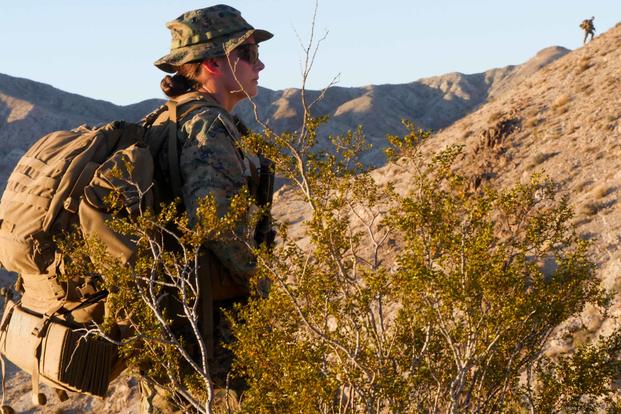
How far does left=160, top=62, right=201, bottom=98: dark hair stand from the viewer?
5.60m

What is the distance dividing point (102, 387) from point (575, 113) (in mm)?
18198

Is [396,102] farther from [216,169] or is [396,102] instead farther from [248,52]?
[216,169]

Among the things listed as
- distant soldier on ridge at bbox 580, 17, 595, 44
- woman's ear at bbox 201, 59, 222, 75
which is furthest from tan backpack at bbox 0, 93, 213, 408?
distant soldier on ridge at bbox 580, 17, 595, 44

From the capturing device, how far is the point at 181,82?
5.66 m

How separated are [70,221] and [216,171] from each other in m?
0.92

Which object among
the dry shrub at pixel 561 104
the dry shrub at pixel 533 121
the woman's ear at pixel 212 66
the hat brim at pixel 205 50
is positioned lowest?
the woman's ear at pixel 212 66

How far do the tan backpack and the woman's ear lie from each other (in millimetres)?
329

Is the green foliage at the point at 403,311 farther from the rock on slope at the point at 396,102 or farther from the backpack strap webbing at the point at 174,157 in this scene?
the rock on slope at the point at 396,102

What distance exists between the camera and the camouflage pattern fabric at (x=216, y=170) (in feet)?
16.0

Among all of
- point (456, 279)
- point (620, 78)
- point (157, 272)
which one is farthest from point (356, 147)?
point (620, 78)

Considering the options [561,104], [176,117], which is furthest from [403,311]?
[561,104]

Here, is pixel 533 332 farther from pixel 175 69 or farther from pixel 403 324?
pixel 175 69

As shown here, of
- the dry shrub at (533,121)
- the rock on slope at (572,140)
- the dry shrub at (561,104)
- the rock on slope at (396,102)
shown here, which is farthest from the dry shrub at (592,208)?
the rock on slope at (396,102)

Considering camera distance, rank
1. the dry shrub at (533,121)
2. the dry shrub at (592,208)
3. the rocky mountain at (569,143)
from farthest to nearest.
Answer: the dry shrub at (533,121) < the dry shrub at (592,208) < the rocky mountain at (569,143)
